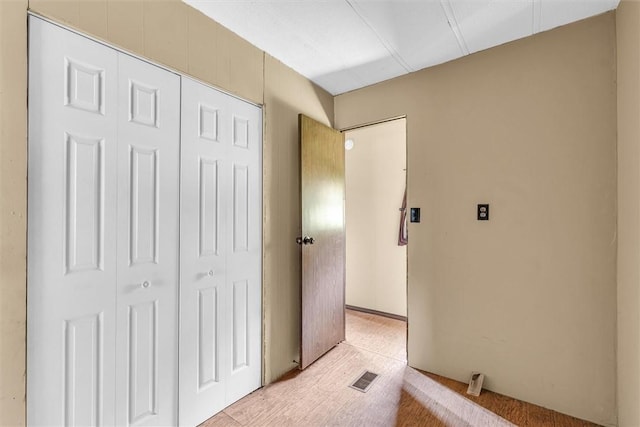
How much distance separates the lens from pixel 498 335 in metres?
2.12

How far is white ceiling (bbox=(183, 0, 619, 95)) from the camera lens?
171 centimetres

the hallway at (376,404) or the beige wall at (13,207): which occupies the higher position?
the beige wall at (13,207)

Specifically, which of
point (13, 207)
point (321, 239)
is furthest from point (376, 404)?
point (13, 207)

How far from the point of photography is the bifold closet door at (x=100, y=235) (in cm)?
122

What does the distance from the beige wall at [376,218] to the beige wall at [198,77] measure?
1.06 m

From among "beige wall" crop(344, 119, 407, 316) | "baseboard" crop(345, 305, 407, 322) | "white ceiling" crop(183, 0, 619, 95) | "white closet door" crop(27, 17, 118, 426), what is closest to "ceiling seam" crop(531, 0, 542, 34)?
"white ceiling" crop(183, 0, 619, 95)

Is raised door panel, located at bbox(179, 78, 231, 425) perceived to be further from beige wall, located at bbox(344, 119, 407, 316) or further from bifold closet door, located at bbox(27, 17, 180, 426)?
beige wall, located at bbox(344, 119, 407, 316)

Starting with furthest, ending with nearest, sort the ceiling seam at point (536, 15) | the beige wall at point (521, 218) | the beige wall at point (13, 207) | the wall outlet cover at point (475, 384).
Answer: the wall outlet cover at point (475, 384) → the beige wall at point (521, 218) → the ceiling seam at point (536, 15) → the beige wall at point (13, 207)

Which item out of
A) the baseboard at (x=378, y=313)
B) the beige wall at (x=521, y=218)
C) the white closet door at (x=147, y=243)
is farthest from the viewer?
the baseboard at (x=378, y=313)

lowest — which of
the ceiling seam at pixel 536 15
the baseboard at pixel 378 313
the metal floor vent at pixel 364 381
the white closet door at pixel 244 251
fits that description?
the metal floor vent at pixel 364 381

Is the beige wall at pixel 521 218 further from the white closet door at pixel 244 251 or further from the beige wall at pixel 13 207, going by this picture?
the beige wall at pixel 13 207

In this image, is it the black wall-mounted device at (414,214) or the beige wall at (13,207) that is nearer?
the beige wall at (13,207)

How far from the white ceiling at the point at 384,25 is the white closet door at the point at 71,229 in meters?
0.76

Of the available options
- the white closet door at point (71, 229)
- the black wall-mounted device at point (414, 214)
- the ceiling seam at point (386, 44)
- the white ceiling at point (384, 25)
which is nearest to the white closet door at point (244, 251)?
the white ceiling at point (384, 25)
